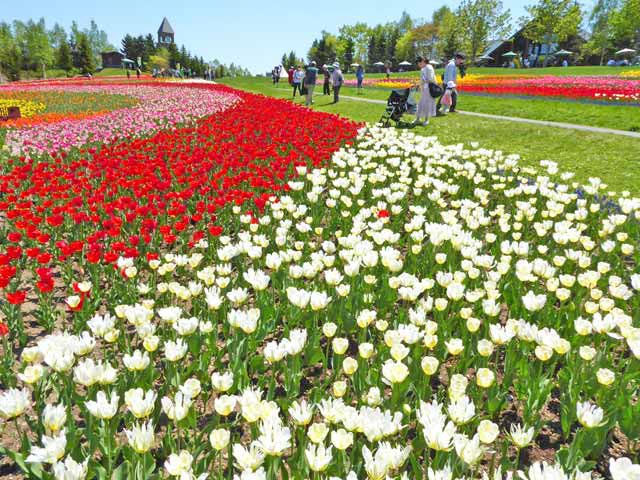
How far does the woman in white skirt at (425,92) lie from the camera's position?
13.8 metres

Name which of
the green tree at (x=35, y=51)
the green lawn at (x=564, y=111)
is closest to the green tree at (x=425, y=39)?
the green tree at (x=35, y=51)

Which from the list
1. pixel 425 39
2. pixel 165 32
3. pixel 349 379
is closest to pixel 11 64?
pixel 165 32

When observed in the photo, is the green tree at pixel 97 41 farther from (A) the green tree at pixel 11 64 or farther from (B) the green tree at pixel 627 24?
(B) the green tree at pixel 627 24

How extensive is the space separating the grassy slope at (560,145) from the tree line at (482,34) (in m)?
40.7

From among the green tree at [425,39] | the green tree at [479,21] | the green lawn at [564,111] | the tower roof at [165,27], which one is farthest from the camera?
the tower roof at [165,27]

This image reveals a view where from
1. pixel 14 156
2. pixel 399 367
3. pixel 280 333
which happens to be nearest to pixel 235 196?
pixel 280 333

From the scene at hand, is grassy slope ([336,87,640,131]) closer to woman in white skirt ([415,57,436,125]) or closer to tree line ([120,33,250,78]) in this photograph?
woman in white skirt ([415,57,436,125])

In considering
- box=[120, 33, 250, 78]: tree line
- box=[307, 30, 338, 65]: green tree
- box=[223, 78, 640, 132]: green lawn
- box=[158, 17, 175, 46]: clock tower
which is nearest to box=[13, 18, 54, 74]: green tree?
box=[120, 33, 250, 78]: tree line

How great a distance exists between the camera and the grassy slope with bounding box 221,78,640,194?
8.29 metres

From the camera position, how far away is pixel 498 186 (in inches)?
239

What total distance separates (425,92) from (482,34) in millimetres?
49330

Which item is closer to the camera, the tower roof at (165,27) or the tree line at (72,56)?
the tree line at (72,56)

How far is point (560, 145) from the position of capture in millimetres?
10516

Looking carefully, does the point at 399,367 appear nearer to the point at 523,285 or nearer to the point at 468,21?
the point at 523,285
